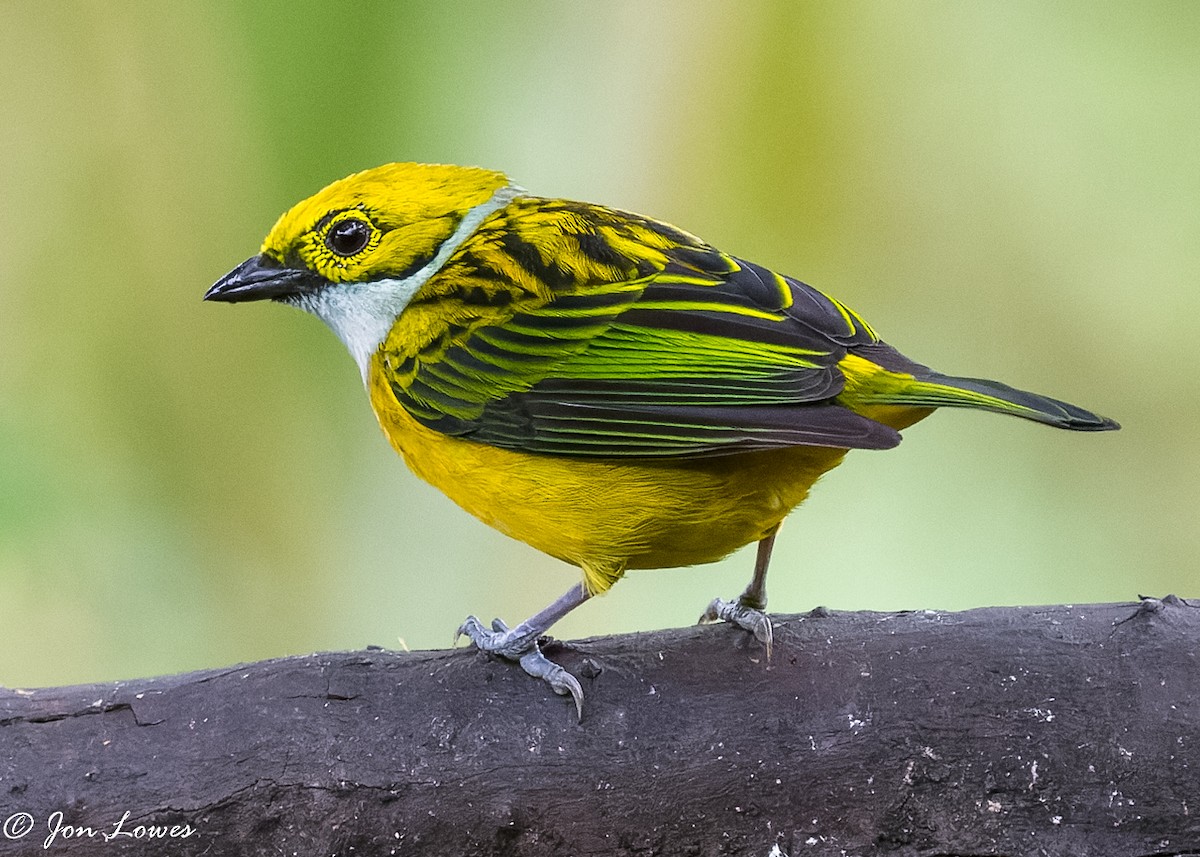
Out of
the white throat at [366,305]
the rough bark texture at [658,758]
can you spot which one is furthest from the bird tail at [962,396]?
the white throat at [366,305]

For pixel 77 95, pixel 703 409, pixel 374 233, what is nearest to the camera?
pixel 703 409

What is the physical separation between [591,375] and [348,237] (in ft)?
2.90

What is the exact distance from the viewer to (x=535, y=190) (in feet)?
14.0

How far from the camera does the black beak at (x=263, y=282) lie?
11.3ft

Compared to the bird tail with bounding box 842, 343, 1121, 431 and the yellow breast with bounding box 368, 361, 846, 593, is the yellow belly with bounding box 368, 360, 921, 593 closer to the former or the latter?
the yellow breast with bounding box 368, 361, 846, 593

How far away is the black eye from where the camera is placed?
3.45 meters

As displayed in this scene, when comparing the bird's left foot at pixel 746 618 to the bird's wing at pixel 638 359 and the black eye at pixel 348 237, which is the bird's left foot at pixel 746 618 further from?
the black eye at pixel 348 237

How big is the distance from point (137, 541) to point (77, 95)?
1.45 m

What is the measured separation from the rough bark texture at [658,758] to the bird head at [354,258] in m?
1.09

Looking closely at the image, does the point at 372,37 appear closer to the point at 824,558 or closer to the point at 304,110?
the point at 304,110

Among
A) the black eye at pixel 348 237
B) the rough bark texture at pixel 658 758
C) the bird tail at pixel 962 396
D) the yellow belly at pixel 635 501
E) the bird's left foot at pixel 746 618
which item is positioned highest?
the black eye at pixel 348 237

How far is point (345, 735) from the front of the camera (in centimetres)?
264

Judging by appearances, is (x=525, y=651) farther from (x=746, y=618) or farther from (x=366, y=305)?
(x=366, y=305)

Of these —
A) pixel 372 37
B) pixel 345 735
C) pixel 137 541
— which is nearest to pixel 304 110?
pixel 372 37
